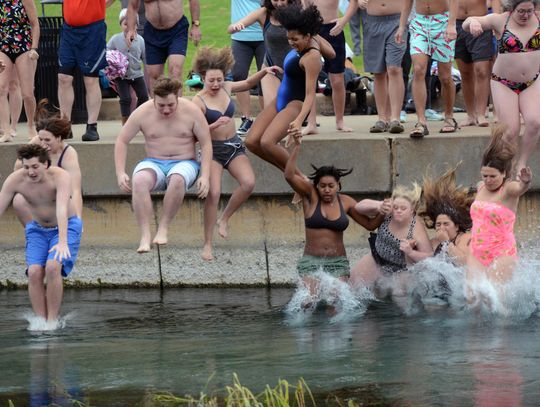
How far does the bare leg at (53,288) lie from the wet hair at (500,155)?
3975 mm

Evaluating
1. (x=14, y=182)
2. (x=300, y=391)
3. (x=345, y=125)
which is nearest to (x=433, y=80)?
(x=345, y=125)

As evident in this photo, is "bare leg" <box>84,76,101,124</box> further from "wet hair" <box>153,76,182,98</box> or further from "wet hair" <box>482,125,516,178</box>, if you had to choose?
"wet hair" <box>482,125,516,178</box>

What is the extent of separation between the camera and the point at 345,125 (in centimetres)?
1554

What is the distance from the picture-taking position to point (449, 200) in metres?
13.0

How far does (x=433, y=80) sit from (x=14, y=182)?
717 centimetres

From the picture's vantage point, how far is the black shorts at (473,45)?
14680 mm

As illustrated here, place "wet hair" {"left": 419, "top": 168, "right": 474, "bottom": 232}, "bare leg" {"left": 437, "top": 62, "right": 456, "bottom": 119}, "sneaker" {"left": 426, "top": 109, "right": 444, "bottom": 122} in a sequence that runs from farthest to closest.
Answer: "sneaker" {"left": 426, "top": 109, "right": 444, "bottom": 122} → "bare leg" {"left": 437, "top": 62, "right": 456, "bottom": 119} → "wet hair" {"left": 419, "top": 168, "right": 474, "bottom": 232}

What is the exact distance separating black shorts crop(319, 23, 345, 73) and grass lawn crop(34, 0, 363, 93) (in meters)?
8.09

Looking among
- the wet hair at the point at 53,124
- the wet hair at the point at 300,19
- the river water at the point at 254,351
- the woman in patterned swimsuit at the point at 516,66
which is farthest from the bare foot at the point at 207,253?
the woman in patterned swimsuit at the point at 516,66

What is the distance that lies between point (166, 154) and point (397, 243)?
2.39 meters

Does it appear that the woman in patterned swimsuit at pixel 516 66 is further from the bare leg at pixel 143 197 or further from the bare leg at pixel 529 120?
the bare leg at pixel 143 197

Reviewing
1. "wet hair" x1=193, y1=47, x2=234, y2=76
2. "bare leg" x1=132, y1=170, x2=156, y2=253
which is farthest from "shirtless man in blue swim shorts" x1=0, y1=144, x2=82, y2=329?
"wet hair" x1=193, y1=47, x2=234, y2=76

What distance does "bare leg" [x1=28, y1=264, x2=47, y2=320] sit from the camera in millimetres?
12422

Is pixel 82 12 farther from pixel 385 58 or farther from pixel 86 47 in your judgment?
pixel 385 58
